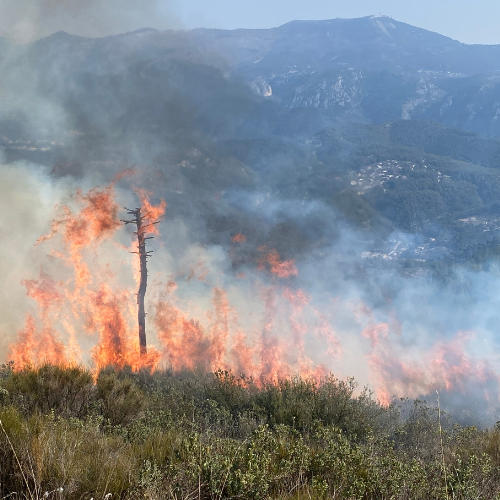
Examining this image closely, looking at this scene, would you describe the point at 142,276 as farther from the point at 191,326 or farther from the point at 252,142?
the point at 252,142

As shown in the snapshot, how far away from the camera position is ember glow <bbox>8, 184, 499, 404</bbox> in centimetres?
2180

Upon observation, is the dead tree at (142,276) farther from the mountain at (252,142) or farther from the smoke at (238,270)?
the mountain at (252,142)

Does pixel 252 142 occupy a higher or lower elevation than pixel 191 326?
higher

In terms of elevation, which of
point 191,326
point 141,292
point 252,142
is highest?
point 252,142

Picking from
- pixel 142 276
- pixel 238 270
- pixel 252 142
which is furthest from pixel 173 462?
pixel 252 142

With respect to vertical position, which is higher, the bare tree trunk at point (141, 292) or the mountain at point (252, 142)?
the mountain at point (252, 142)

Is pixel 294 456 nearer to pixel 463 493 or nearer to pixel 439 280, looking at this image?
pixel 463 493

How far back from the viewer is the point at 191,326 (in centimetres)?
2511

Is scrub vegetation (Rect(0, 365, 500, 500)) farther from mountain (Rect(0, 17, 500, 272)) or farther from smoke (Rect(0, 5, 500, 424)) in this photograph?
mountain (Rect(0, 17, 500, 272))

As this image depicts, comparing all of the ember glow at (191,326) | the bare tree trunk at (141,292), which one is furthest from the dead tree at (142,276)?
the ember glow at (191,326)

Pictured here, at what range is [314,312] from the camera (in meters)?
32.8

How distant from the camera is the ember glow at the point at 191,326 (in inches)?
858

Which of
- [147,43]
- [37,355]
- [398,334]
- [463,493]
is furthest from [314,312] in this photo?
[147,43]

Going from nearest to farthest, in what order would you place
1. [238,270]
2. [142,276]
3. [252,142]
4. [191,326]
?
1. [142,276]
2. [191,326]
3. [238,270]
4. [252,142]
